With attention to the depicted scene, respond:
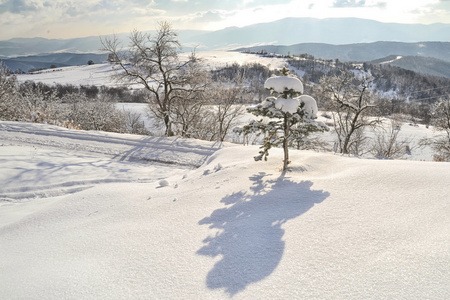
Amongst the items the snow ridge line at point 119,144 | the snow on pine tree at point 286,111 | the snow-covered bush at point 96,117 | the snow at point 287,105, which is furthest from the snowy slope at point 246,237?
the snow-covered bush at point 96,117

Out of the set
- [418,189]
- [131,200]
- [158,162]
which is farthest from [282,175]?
[158,162]

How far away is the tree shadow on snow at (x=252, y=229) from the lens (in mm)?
2951

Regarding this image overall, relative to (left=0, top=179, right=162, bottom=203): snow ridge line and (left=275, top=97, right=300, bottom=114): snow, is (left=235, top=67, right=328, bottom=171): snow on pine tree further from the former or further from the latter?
(left=0, top=179, right=162, bottom=203): snow ridge line

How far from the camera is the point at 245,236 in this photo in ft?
12.2

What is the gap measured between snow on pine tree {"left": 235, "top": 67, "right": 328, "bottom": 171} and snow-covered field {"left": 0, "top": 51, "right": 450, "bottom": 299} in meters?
0.92

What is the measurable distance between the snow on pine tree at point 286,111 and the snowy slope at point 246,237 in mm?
892

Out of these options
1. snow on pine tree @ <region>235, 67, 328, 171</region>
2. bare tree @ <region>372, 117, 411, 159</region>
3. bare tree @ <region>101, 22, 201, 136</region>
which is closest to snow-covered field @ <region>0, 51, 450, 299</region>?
snow on pine tree @ <region>235, 67, 328, 171</region>

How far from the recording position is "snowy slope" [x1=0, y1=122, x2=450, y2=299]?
270cm

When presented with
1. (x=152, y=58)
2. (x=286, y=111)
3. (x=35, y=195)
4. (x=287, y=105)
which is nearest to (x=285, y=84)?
(x=287, y=105)

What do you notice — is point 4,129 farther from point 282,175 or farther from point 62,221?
point 282,175

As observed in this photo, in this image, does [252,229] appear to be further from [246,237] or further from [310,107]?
[310,107]

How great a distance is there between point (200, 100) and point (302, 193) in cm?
1535

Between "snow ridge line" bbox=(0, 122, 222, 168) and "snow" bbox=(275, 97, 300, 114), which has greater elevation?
"snow" bbox=(275, 97, 300, 114)

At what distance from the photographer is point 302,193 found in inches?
194
